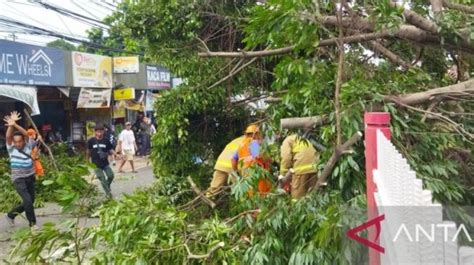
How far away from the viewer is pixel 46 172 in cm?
941

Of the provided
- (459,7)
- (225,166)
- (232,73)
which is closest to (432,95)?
(459,7)

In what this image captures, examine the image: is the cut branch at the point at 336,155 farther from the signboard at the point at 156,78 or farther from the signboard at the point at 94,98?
the signboard at the point at 156,78

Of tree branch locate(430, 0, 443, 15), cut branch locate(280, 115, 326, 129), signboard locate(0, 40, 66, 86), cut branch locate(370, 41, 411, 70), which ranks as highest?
signboard locate(0, 40, 66, 86)

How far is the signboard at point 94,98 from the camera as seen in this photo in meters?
16.0

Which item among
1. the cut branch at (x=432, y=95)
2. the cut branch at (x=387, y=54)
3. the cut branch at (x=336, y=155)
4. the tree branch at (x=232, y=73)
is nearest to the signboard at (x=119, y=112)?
the tree branch at (x=232, y=73)

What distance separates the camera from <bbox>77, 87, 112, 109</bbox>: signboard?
52.6 ft

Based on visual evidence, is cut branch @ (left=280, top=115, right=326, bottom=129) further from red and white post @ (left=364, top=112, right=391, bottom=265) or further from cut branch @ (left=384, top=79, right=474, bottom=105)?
red and white post @ (left=364, top=112, right=391, bottom=265)

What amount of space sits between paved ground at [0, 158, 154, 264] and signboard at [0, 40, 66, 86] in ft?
10.0

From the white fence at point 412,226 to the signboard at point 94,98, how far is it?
15062 millimetres

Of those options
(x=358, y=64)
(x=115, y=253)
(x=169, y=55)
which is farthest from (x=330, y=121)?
(x=169, y=55)

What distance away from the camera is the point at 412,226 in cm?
158

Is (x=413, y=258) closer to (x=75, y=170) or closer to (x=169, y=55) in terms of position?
(x=75, y=170)

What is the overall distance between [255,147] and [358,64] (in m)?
1.46

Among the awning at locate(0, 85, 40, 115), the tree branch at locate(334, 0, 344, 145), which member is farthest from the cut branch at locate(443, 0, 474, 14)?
the awning at locate(0, 85, 40, 115)
